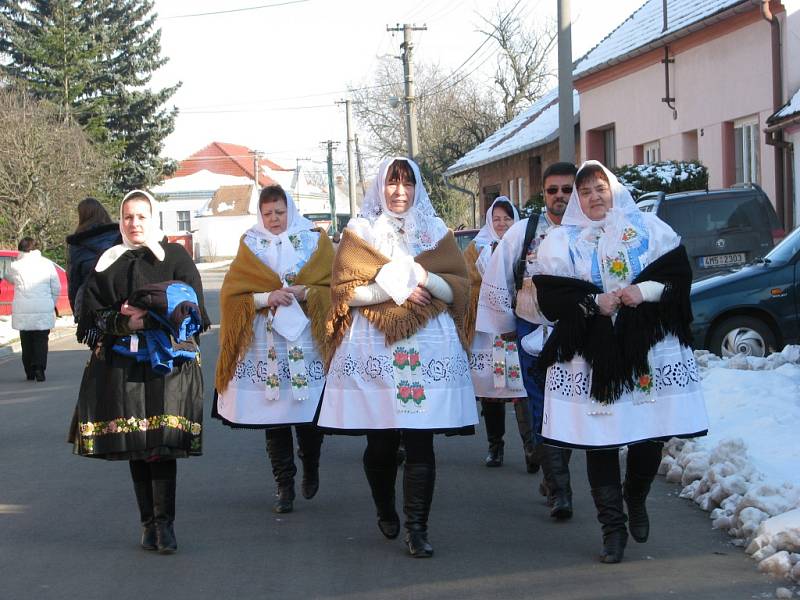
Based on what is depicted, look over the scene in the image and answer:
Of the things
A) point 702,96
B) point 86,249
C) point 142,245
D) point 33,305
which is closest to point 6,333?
point 33,305

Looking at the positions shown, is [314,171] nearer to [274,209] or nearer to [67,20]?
[67,20]

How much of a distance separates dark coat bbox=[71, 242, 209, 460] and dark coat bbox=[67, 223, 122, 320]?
457 mm

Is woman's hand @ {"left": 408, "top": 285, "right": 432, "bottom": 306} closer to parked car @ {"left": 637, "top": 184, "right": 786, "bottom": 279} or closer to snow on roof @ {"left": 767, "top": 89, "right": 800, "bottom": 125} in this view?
parked car @ {"left": 637, "top": 184, "right": 786, "bottom": 279}

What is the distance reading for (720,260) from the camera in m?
15.0

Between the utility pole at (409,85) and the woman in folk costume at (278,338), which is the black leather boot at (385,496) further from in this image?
the utility pole at (409,85)

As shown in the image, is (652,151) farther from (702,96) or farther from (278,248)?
(278,248)

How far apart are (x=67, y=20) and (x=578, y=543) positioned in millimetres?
48065

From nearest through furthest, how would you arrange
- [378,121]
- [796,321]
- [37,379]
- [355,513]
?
[355,513] → [796,321] → [37,379] → [378,121]

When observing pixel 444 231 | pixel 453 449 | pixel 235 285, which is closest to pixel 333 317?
pixel 444 231

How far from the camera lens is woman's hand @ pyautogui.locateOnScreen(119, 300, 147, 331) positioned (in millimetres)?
6129

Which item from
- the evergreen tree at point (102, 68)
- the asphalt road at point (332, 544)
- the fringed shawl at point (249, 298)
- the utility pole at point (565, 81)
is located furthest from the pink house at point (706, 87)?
the evergreen tree at point (102, 68)

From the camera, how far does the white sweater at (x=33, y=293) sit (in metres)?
16.1

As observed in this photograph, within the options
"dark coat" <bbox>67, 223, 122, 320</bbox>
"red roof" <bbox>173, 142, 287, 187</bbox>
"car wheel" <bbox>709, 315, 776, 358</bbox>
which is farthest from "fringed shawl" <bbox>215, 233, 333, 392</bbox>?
"red roof" <bbox>173, 142, 287, 187</bbox>

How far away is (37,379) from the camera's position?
15969 millimetres
